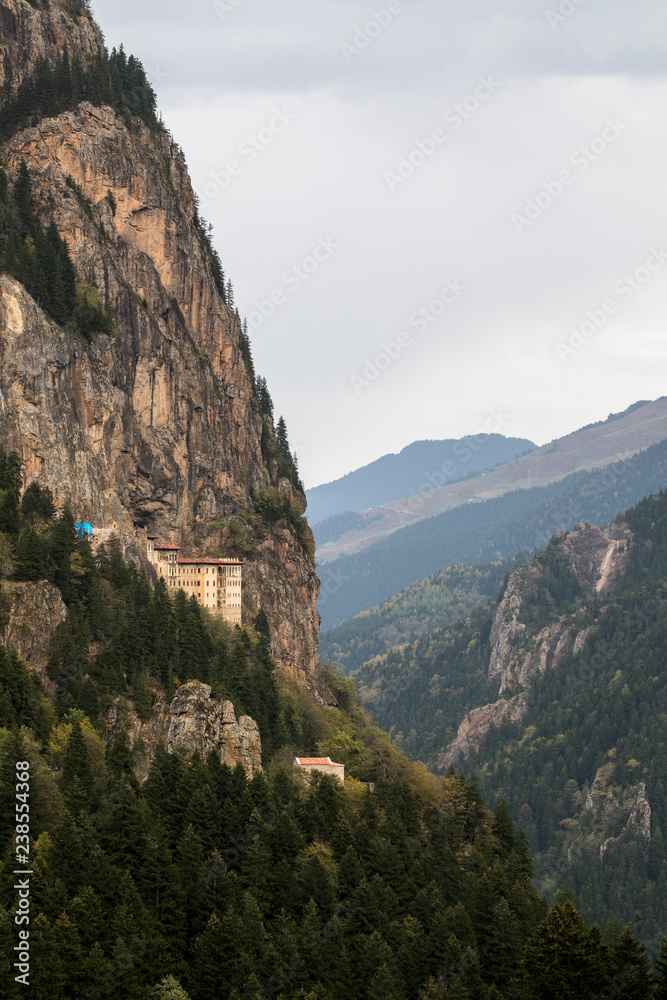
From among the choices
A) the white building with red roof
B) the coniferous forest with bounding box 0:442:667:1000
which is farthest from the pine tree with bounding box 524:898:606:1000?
the white building with red roof

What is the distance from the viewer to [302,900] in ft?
240

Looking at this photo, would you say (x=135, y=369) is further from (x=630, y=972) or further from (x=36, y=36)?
(x=630, y=972)

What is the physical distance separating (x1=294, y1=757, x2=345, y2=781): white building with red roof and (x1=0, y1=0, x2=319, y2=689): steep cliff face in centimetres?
2489

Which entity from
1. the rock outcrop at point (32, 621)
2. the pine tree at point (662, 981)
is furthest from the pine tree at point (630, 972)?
the rock outcrop at point (32, 621)

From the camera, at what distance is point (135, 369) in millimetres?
119812

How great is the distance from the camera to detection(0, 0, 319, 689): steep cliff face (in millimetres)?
103125

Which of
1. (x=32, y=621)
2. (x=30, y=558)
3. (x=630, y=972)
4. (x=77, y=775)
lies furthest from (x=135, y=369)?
(x=630, y=972)

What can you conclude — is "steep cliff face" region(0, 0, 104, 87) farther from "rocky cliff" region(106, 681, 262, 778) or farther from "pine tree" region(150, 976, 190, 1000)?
"pine tree" region(150, 976, 190, 1000)

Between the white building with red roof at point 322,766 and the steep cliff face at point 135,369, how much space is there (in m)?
24.9

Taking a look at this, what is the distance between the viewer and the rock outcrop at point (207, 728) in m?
84.9

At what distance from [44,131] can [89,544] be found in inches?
1830

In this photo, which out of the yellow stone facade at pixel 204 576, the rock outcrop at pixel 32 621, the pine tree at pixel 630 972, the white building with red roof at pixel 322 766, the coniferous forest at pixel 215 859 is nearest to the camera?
the pine tree at pixel 630 972

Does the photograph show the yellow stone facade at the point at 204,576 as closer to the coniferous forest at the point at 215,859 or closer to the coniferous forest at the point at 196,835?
the coniferous forest at the point at 196,835

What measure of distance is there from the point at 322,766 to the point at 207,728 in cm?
1460
